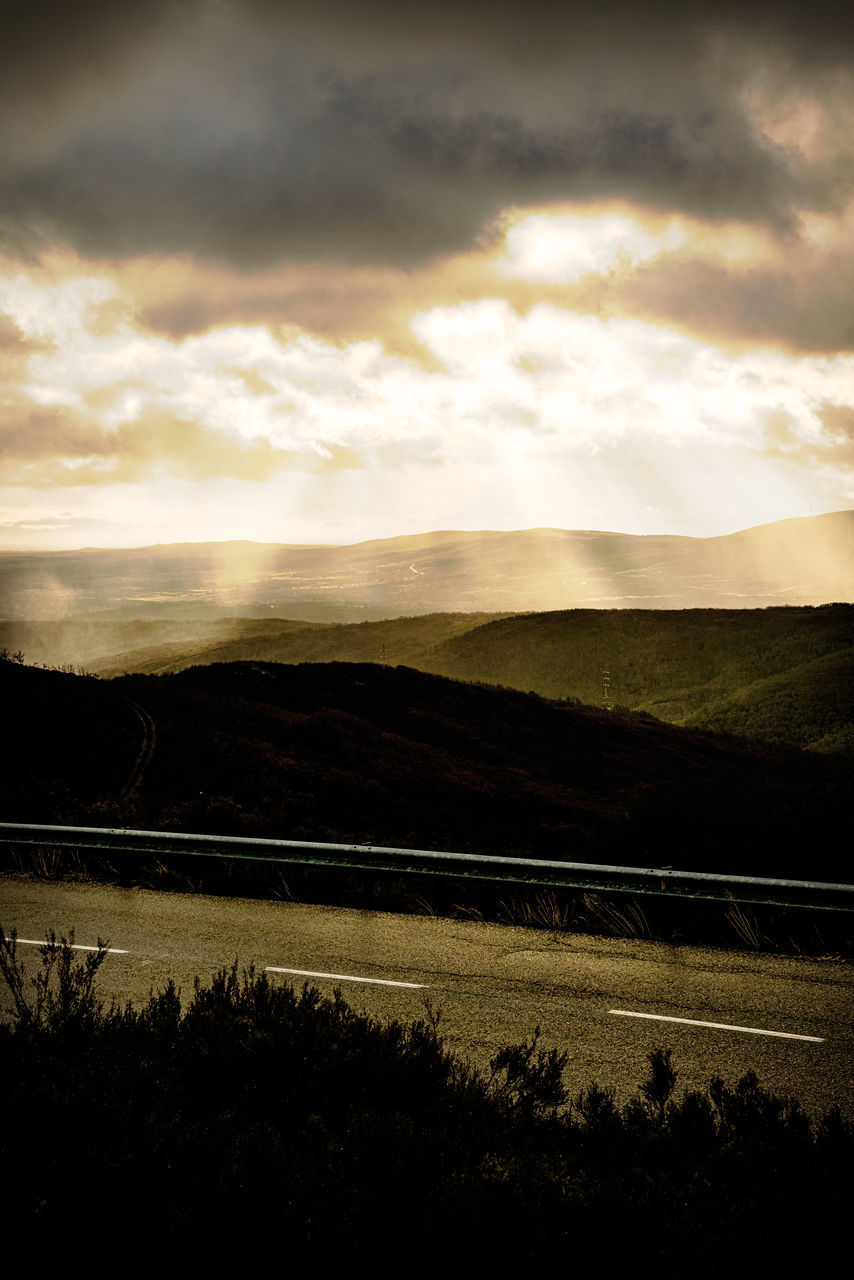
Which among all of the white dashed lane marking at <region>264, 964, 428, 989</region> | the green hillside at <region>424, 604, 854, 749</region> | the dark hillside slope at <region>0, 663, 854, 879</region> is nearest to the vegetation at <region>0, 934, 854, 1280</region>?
the white dashed lane marking at <region>264, 964, 428, 989</region>

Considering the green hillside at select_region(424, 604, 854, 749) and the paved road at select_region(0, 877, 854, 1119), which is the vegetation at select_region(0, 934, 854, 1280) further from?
the green hillside at select_region(424, 604, 854, 749)

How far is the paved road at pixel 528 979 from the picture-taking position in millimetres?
5426

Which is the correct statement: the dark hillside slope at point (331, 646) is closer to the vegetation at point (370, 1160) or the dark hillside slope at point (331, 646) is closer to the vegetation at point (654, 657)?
the vegetation at point (654, 657)

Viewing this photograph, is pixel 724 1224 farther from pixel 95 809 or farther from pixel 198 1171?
pixel 95 809

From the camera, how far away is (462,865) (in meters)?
10.1

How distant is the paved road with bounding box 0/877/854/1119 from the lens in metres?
5.43

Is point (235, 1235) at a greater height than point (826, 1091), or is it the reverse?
point (235, 1235)

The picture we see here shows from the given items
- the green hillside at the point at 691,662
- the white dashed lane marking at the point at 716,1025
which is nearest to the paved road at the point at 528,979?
the white dashed lane marking at the point at 716,1025

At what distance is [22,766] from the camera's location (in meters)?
23.0

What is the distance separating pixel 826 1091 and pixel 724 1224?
2.21 meters

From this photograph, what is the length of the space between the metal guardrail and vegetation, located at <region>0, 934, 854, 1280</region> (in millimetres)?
3412

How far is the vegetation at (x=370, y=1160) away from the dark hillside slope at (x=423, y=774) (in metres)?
6.79

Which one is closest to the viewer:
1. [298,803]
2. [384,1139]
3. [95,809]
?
[384,1139]

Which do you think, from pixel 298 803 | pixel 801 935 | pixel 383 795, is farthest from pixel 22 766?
pixel 801 935
